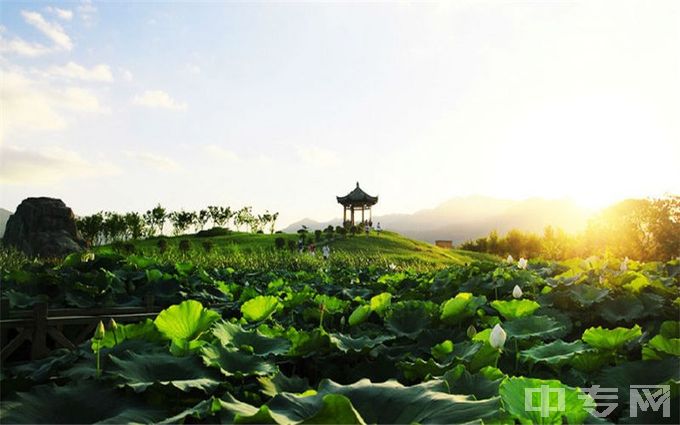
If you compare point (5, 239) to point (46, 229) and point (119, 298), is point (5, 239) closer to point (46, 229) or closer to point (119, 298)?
point (46, 229)

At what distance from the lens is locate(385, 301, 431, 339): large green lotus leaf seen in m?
3.04

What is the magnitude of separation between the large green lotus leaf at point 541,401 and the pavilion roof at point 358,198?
4907 centimetres

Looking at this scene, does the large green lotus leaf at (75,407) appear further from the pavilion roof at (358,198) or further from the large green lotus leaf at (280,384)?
the pavilion roof at (358,198)

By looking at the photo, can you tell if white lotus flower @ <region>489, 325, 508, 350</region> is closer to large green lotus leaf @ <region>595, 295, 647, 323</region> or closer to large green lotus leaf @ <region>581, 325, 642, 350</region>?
large green lotus leaf @ <region>581, 325, 642, 350</region>

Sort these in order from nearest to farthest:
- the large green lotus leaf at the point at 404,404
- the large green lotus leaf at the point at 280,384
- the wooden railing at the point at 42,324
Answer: the large green lotus leaf at the point at 404,404
the large green lotus leaf at the point at 280,384
the wooden railing at the point at 42,324

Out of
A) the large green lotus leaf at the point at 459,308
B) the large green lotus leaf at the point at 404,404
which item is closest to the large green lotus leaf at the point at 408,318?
the large green lotus leaf at the point at 459,308

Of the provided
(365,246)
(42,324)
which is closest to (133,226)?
(365,246)

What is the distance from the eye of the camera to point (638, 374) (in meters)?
2.11

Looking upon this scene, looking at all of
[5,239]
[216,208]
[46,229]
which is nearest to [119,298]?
[46,229]

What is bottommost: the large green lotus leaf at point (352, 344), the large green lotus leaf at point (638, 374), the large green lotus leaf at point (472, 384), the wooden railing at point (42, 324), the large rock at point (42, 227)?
the wooden railing at point (42, 324)

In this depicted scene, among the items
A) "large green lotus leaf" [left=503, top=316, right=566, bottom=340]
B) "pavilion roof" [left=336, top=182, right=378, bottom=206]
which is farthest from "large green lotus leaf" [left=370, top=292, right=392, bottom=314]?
"pavilion roof" [left=336, top=182, right=378, bottom=206]

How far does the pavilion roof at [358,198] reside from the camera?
50.7 metres

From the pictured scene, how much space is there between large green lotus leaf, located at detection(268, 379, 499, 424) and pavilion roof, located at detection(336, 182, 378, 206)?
49.2 m

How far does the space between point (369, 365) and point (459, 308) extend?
0.83 metres
